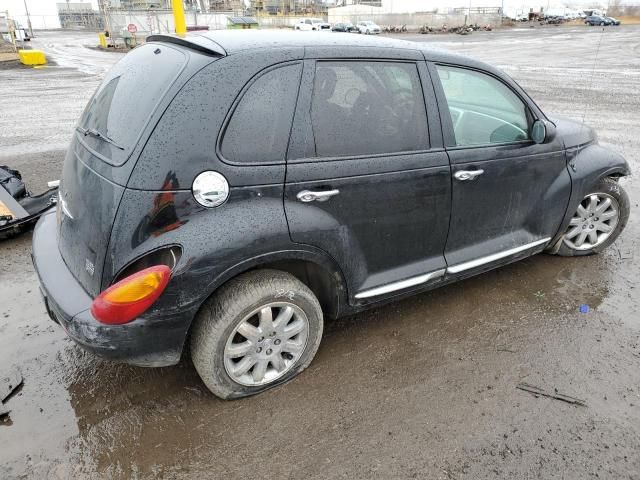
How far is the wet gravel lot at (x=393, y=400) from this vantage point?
2.31 m

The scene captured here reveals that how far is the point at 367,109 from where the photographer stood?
2.75 m

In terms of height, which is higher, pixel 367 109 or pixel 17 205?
pixel 367 109

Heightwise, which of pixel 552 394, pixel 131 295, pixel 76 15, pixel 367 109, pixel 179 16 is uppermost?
pixel 76 15

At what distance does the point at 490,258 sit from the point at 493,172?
24.6 inches

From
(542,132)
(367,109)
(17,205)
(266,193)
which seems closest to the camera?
(266,193)

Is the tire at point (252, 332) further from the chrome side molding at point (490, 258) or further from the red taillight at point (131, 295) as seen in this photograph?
the chrome side molding at point (490, 258)

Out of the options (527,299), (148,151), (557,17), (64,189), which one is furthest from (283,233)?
(557,17)

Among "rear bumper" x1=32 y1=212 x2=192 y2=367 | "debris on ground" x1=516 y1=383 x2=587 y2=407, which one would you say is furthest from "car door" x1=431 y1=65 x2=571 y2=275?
"rear bumper" x1=32 y1=212 x2=192 y2=367

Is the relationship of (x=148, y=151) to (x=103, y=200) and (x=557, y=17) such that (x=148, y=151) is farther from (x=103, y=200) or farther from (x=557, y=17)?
(x=557, y=17)

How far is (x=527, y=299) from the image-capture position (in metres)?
3.64

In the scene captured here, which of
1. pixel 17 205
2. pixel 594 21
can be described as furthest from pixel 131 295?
pixel 594 21

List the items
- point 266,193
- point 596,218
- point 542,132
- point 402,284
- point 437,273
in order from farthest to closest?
1. point 596,218
2. point 542,132
3. point 437,273
4. point 402,284
5. point 266,193

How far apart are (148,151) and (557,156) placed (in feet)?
9.51

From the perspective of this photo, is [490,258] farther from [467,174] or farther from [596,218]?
[596,218]
